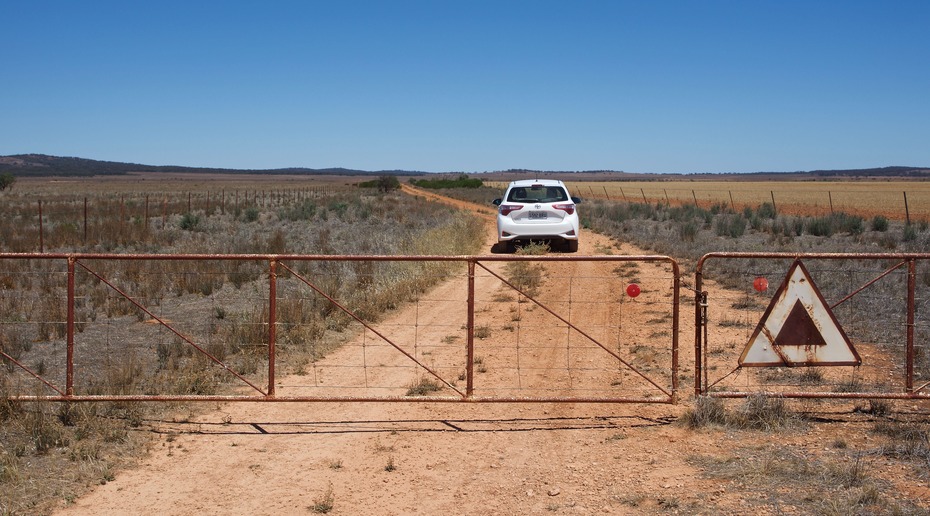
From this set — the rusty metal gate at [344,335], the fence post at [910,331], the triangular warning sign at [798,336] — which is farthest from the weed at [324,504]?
the fence post at [910,331]

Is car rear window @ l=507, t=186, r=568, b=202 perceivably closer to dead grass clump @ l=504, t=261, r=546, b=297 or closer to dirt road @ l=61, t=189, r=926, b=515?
dead grass clump @ l=504, t=261, r=546, b=297

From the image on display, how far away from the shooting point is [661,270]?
58.0ft

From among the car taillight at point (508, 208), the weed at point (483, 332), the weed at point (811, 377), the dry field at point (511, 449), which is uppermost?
the car taillight at point (508, 208)

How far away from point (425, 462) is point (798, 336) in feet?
12.1

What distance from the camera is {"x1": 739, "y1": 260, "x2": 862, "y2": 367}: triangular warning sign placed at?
7.96 metres

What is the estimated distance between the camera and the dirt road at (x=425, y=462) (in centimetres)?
604

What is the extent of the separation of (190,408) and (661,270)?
1153 cm

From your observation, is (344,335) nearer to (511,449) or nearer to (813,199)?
(511,449)

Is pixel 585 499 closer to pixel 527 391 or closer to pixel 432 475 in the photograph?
pixel 432 475

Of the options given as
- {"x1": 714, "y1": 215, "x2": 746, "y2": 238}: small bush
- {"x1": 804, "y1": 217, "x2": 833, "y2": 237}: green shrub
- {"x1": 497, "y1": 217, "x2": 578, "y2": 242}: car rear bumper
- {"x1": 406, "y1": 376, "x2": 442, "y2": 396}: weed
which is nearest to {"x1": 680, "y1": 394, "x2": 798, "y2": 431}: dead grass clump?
{"x1": 406, "y1": 376, "x2": 442, "y2": 396}: weed

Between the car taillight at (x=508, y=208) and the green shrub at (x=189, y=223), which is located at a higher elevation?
the car taillight at (x=508, y=208)

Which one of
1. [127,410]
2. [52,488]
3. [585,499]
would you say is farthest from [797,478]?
[127,410]

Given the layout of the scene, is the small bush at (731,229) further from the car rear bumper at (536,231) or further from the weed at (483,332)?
the weed at (483,332)

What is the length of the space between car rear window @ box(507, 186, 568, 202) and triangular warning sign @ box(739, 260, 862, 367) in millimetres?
12916
